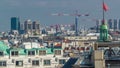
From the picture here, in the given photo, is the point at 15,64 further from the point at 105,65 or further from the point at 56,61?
the point at 105,65

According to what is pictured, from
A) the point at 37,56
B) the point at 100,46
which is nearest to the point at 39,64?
the point at 37,56

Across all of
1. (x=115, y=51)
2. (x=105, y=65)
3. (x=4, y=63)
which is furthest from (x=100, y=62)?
→ (x=4, y=63)

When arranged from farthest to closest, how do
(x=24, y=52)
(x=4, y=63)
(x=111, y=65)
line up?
(x=24, y=52) → (x=4, y=63) → (x=111, y=65)

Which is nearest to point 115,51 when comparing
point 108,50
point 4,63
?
point 108,50

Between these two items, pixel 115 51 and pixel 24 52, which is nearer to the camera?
pixel 115 51

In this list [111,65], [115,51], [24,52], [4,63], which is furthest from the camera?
[24,52]

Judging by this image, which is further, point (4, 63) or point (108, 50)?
point (4, 63)

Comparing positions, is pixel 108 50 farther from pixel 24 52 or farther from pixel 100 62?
pixel 24 52

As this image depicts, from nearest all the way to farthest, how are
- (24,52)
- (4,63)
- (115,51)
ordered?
1. (115,51)
2. (4,63)
3. (24,52)

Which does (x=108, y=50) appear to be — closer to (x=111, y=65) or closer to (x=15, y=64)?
(x=111, y=65)
